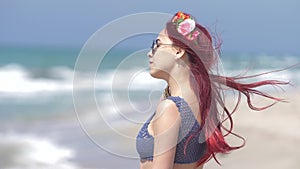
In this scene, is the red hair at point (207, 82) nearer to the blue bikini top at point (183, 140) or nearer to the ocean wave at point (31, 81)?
the blue bikini top at point (183, 140)

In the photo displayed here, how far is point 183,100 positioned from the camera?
2.49 meters

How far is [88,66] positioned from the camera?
2371 mm

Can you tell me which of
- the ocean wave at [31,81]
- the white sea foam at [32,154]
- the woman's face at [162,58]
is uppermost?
the ocean wave at [31,81]

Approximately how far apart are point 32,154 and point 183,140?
739 cm

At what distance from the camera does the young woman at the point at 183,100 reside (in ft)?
7.98

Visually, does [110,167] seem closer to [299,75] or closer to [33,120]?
[33,120]

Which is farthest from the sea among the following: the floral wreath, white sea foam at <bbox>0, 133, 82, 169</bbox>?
the floral wreath

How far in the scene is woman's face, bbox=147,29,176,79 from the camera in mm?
2469

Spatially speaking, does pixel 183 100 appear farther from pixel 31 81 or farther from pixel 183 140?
pixel 31 81

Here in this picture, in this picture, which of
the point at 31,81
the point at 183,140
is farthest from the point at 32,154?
the point at 31,81

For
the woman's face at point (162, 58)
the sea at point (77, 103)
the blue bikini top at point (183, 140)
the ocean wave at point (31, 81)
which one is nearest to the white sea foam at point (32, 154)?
the sea at point (77, 103)

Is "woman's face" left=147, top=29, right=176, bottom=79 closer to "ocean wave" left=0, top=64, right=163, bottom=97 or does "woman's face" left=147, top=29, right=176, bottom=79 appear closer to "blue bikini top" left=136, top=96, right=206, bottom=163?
"blue bikini top" left=136, top=96, right=206, bottom=163

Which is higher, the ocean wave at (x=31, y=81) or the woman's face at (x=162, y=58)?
the ocean wave at (x=31, y=81)

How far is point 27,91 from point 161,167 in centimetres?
1391
